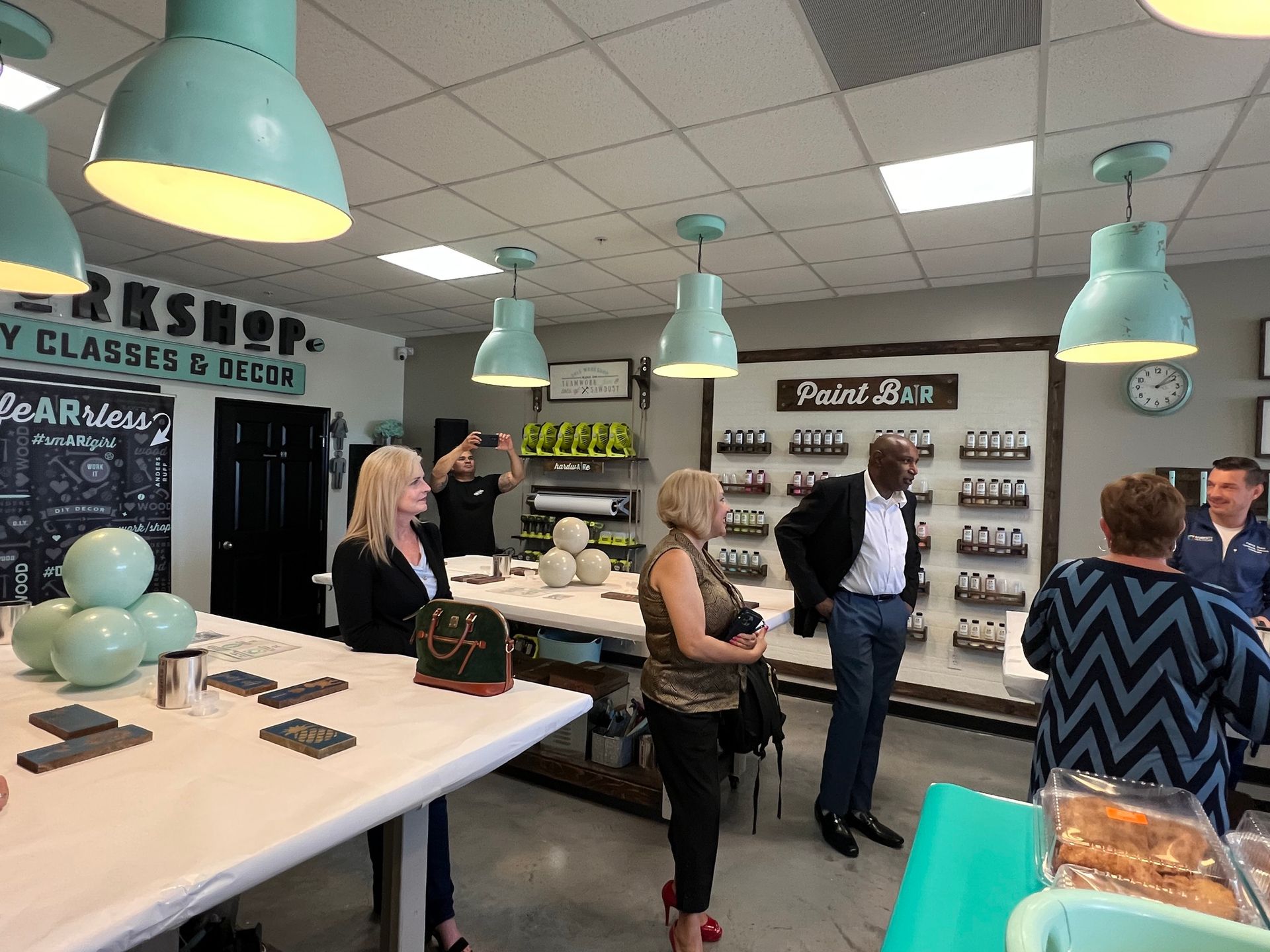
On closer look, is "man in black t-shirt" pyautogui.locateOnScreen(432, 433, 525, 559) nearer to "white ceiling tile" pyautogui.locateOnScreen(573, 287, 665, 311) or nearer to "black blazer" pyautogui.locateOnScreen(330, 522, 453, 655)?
"white ceiling tile" pyautogui.locateOnScreen(573, 287, 665, 311)

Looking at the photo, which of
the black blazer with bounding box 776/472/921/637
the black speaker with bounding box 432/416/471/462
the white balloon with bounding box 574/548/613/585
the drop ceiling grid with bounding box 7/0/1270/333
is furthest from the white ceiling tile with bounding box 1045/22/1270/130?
the black speaker with bounding box 432/416/471/462

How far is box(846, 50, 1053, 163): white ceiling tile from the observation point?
2.28m

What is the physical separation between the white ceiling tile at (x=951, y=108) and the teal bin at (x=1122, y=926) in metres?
2.42

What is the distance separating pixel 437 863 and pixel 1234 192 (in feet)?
14.1

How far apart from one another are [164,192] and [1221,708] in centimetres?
276

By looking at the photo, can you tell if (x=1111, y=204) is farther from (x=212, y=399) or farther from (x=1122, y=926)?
(x=212, y=399)

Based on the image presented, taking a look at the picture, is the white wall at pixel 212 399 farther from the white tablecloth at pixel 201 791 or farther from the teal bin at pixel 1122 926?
the teal bin at pixel 1122 926

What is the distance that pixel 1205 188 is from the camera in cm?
309

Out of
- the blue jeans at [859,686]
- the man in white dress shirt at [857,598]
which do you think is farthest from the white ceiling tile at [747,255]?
the blue jeans at [859,686]

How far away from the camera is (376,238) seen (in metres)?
4.11

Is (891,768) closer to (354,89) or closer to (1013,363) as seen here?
(1013,363)

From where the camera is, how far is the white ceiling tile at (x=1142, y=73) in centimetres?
207

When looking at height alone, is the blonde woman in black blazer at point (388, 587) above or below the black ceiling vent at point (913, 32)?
below

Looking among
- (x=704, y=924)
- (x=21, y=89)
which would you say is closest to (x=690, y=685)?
(x=704, y=924)
